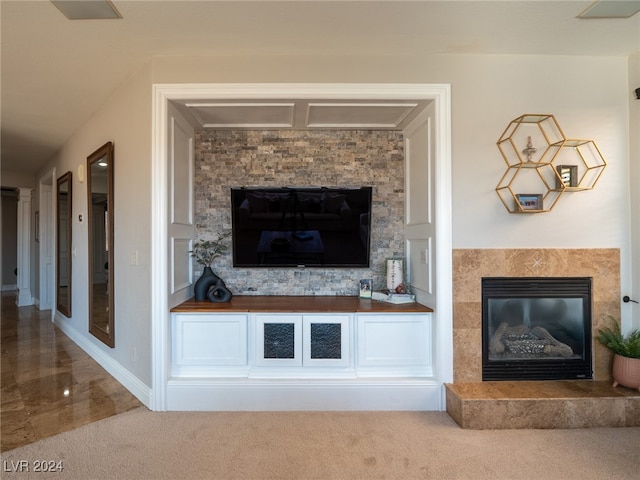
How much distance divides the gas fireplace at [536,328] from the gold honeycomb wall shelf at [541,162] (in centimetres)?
63

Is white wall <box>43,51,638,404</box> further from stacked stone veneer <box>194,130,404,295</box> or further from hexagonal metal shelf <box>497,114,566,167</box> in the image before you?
stacked stone veneer <box>194,130,404,295</box>

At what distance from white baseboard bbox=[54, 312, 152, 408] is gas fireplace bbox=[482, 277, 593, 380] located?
2.70 m

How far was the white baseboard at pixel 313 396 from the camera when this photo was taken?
8.00 ft

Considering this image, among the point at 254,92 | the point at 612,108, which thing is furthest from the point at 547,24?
the point at 254,92

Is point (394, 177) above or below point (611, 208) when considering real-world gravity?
above

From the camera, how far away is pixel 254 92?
7.98 feet

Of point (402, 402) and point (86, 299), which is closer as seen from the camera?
point (402, 402)

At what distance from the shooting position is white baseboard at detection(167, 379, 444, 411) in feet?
8.00

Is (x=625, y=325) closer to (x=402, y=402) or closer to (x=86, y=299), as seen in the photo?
(x=402, y=402)

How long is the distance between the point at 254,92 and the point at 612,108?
2793 millimetres

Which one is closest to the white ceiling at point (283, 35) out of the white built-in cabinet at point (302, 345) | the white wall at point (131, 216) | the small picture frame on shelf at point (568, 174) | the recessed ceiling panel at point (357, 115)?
the recessed ceiling panel at point (357, 115)

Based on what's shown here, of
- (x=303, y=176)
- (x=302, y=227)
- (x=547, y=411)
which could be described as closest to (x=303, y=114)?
(x=303, y=176)

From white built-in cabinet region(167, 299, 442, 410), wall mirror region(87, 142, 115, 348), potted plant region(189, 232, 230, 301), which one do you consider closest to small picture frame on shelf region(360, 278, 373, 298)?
white built-in cabinet region(167, 299, 442, 410)

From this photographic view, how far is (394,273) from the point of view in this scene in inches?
114
